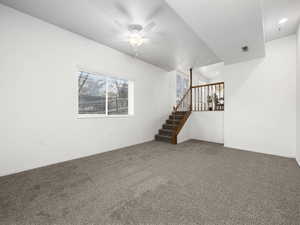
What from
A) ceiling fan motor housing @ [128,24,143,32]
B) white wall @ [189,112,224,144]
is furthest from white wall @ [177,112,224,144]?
ceiling fan motor housing @ [128,24,143,32]

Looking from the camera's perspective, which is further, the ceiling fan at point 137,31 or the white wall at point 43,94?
the ceiling fan at point 137,31

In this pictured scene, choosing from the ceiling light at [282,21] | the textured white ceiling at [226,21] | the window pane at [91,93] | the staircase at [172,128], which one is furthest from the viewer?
the staircase at [172,128]

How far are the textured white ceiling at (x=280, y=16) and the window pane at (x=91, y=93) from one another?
378 cm

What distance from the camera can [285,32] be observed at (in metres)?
2.94

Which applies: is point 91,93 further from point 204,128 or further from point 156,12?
A: point 204,128

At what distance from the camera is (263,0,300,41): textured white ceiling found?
2145 millimetres

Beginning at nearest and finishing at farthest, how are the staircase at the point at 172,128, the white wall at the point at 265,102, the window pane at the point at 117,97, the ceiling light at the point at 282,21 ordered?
the ceiling light at the point at 282,21 < the white wall at the point at 265,102 < the window pane at the point at 117,97 < the staircase at the point at 172,128

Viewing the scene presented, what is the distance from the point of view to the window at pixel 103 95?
10.9ft

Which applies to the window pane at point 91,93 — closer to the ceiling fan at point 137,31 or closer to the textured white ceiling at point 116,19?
the textured white ceiling at point 116,19

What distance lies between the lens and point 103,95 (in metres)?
3.67

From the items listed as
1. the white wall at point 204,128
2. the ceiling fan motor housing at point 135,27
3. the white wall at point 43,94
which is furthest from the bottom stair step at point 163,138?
the ceiling fan motor housing at point 135,27

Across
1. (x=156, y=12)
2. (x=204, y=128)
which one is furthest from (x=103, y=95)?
(x=204, y=128)

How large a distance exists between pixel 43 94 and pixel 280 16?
15.7 feet

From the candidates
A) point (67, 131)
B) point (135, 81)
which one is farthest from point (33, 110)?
point (135, 81)
